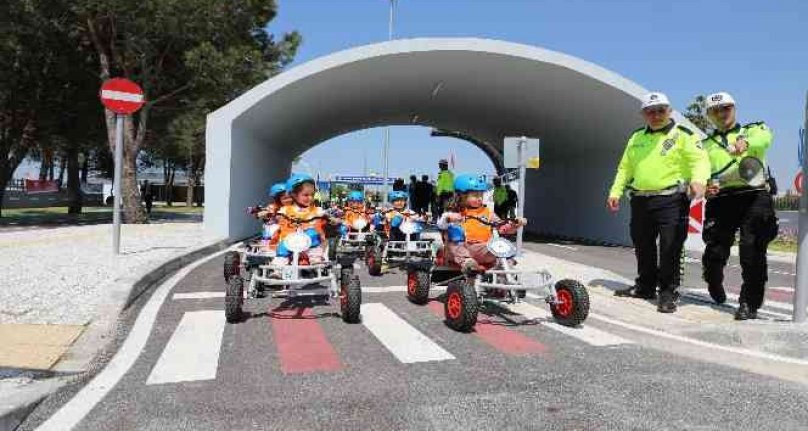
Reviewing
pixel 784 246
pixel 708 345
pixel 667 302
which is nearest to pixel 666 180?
pixel 667 302

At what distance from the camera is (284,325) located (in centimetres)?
561

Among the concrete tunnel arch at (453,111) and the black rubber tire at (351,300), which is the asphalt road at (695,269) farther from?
the black rubber tire at (351,300)

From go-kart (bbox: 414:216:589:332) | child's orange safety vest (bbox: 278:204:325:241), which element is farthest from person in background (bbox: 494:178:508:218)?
go-kart (bbox: 414:216:589:332)

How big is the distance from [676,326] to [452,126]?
22.7 meters

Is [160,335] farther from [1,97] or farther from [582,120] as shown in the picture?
[1,97]

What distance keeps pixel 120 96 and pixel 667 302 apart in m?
8.47

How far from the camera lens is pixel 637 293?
6824 mm

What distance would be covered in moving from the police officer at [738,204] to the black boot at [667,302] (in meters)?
0.55

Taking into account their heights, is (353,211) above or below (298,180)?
below

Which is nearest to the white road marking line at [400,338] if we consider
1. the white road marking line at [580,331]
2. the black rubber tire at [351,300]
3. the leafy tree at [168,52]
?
the black rubber tire at [351,300]

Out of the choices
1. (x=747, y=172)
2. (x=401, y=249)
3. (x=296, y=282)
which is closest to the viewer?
(x=747, y=172)

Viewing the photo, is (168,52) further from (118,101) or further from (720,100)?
(720,100)

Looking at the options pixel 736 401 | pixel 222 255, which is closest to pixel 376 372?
pixel 736 401

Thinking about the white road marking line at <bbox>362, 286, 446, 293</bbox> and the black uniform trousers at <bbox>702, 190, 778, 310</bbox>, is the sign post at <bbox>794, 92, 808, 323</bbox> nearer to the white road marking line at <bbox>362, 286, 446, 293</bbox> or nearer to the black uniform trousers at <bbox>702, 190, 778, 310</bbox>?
the black uniform trousers at <bbox>702, 190, 778, 310</bbox>
